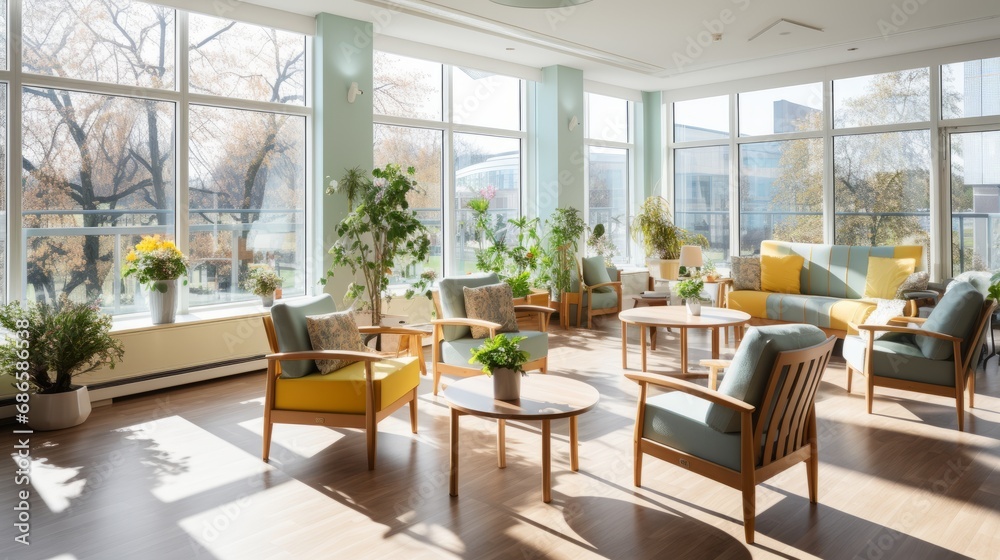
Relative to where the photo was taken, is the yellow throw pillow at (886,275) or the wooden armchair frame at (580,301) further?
the wooden armchair frame at (580,301)

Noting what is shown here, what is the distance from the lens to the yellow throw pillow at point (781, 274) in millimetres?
7688

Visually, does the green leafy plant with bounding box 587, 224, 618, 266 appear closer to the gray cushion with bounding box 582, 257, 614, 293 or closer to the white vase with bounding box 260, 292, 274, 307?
the gray cushion with bounding box 582, 257, 614, 293

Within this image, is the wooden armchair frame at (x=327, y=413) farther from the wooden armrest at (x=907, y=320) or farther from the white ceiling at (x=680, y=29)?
the wooden armrest at (x=907, y=320)

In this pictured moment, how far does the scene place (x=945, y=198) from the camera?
26.5 ft

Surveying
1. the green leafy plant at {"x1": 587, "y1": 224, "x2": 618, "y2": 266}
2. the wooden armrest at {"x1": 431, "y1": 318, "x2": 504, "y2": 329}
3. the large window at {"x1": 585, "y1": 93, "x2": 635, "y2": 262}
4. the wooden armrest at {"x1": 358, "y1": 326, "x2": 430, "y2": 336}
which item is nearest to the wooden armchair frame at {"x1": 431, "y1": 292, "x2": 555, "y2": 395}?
the wooden armrest at {"x1": 431, "y1": 318, "x2": 504, "y2": 329}

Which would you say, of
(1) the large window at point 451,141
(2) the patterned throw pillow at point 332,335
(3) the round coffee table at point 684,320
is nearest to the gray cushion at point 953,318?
(3) the round coffee table at point 684,320

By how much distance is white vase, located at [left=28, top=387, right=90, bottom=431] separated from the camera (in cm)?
451

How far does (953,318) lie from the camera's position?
14.8ft

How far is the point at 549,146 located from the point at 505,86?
3.21 feet

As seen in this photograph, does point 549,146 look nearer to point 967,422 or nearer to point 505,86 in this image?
point 505,86

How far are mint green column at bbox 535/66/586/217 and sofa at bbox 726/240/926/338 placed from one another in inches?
98.8

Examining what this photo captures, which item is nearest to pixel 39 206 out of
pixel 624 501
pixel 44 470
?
pixel 44 470

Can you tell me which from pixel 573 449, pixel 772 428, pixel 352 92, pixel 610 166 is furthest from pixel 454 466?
pixel 610 166

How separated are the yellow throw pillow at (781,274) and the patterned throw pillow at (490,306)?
379cm
